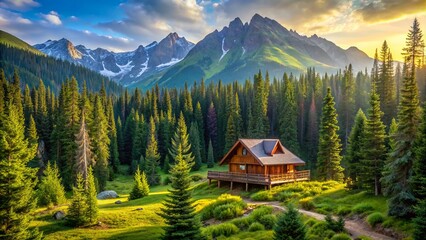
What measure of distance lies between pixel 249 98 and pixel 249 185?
60362mm

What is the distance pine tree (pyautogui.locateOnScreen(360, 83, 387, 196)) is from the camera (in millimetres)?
34375

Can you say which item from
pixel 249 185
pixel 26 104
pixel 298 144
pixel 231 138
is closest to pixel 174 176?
pixel 249 185

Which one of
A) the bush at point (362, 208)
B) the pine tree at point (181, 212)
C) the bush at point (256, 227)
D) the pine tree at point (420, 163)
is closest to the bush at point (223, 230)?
the bush at point (256, 227)

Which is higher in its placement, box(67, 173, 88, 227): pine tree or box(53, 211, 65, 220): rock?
box(67, 173, 88, 227): pine tree

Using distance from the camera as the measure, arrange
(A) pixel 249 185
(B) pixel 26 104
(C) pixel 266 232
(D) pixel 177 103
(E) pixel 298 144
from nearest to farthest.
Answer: (C) pixel 266 232 < (A) pixel 249 185 < (E) pixel 298 144 < (B) pixel 26 104 < (D) pixel 177 103

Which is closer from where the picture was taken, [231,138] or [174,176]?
[174,176]

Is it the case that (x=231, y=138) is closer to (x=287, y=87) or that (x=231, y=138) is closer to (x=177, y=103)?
(x=287, y=87)

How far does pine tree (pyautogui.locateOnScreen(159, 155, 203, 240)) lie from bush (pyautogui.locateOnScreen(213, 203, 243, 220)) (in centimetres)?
1020

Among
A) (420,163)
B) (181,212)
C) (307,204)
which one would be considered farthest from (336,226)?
(181,212)

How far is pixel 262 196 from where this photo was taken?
4184 centimetres

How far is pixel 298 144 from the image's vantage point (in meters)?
82.6

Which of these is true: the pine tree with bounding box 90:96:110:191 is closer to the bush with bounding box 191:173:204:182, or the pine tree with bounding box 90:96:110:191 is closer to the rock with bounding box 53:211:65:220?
the bush with bounding box 191:173:204:182

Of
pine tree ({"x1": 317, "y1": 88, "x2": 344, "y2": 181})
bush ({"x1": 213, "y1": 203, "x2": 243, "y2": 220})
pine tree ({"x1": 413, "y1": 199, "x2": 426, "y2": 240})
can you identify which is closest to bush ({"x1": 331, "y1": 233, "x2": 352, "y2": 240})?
pine tree ({"x1": 413, "y1": 199, "x2": 426, "y2": 240})

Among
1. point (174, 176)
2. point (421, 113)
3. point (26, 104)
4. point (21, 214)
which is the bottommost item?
point (21, 214)
